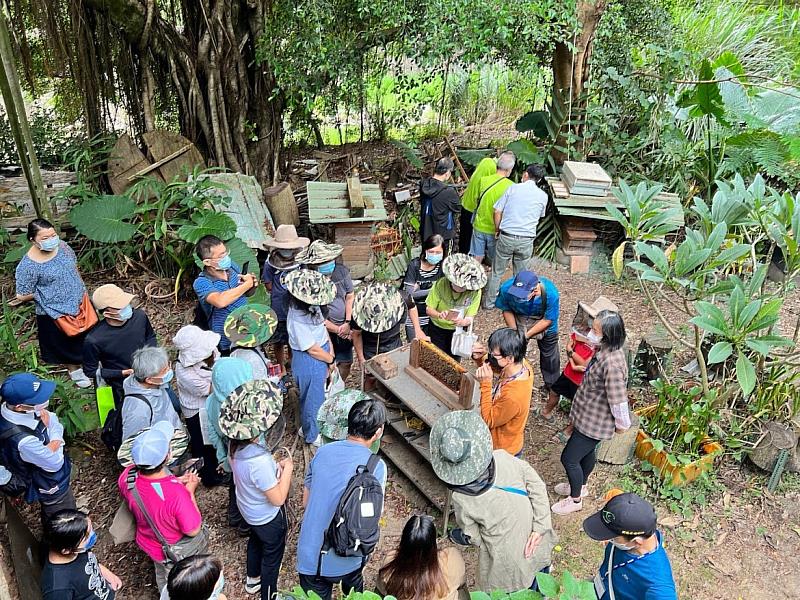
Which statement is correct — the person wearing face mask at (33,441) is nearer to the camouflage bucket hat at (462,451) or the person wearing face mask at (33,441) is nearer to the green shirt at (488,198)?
the camouflage bucket hat at (462,451)

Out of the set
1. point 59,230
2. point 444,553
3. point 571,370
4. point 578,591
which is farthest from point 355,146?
point 578,591

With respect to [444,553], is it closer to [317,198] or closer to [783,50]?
[317,198]

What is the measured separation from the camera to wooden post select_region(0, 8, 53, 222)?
514 cm

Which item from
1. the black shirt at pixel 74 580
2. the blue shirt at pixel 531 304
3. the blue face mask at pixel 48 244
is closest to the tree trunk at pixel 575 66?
the blue shirt at pixel 531 304

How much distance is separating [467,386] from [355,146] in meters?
6.34

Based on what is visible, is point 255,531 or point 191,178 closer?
point 255,531

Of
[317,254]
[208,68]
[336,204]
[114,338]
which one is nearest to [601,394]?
[317,254]

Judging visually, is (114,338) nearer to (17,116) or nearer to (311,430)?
(311,430)

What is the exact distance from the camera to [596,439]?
3.94m

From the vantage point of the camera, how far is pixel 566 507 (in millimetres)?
4281

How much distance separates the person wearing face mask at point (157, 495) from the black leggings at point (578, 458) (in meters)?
2.37

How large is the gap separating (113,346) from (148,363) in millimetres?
774

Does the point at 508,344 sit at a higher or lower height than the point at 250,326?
higher

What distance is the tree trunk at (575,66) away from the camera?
7477mm
